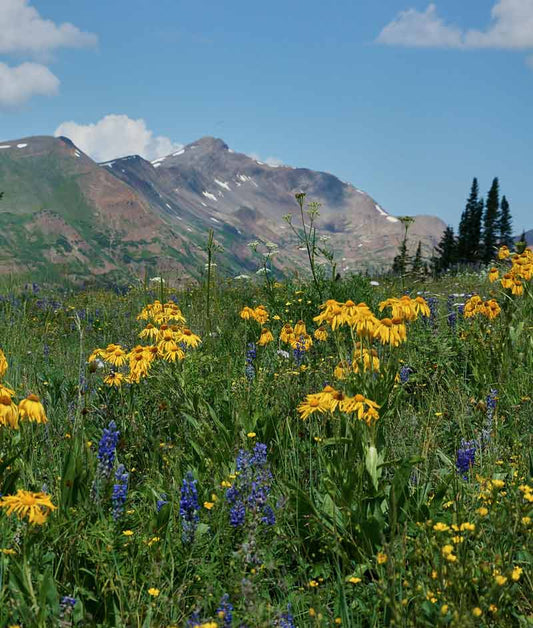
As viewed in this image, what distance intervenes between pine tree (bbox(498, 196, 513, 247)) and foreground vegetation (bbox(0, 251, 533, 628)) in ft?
180

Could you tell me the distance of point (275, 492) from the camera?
284 cm

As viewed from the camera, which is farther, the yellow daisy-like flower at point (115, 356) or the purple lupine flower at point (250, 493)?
the yellow daisy-like flower at point (115, 356)

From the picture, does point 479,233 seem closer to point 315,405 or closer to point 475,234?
point 475,234

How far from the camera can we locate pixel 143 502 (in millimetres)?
2766

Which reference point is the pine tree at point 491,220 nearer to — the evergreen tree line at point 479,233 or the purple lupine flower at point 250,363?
the evergreen tree line at point 479,233

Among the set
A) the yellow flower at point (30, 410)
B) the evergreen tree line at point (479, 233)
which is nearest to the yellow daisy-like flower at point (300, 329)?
the yellow flower at point (30, 410)

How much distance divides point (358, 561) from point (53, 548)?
1.31 metres

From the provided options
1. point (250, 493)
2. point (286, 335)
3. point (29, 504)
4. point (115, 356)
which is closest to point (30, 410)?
point (29, 504)

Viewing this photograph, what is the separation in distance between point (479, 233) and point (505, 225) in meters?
4.64

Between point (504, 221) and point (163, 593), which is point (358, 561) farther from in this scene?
point (504, 221)

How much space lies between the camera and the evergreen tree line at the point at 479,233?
170 feet

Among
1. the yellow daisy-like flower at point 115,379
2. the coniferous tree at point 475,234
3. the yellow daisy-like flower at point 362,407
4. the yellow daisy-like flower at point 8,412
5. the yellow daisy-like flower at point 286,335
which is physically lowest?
the yellow daisy-like flower at point 115,379

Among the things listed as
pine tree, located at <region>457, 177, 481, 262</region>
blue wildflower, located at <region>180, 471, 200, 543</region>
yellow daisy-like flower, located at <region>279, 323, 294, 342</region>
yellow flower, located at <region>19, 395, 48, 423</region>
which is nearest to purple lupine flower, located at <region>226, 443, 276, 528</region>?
blue wildflower, located at <region>180, 471, 200, 543</region>

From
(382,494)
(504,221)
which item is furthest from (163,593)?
(504,221)
